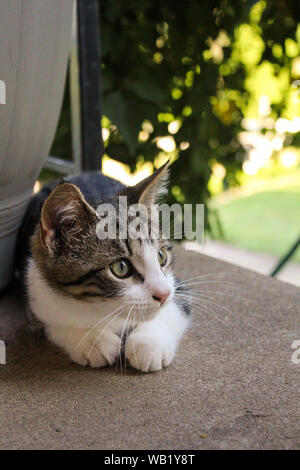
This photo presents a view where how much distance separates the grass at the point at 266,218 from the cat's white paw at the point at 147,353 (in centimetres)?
221

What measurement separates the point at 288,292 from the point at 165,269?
0.49 m

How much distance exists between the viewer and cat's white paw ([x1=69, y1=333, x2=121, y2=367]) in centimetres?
110

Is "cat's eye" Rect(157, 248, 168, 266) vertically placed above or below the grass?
above

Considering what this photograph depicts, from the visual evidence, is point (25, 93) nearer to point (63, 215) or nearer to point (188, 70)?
point (63, 215)

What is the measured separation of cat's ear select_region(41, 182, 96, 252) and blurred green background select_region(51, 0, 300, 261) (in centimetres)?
78

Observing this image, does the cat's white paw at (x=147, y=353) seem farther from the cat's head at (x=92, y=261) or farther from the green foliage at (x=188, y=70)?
the green foliage at (x=188, y=70)

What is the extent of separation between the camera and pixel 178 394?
1.00 m

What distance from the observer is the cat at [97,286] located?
1044 millimetres

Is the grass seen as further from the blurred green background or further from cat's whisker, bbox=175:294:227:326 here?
cat's whisker, bbox=175:294:227:326

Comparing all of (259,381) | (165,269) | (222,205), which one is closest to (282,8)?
(165,269)

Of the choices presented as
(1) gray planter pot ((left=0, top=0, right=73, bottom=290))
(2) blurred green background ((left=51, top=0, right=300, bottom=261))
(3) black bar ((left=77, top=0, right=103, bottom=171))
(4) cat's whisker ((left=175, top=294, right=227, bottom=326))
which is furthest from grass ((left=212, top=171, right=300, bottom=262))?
(1) gray planter pot ((left=0, top=0, right=73, bottom=290))

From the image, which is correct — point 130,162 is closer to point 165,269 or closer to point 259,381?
point 165,269

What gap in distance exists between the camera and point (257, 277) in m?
1.61

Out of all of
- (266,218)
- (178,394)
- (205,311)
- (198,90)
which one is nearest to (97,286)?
(178,394)
